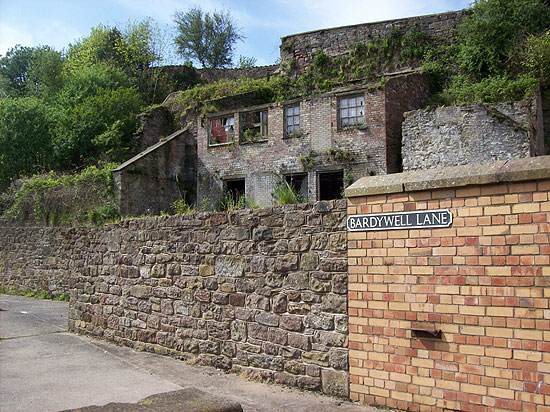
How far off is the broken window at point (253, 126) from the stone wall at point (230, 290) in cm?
943

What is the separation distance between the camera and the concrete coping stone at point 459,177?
4375 mm

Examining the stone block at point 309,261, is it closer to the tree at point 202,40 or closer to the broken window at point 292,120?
the broken window at point 292,120

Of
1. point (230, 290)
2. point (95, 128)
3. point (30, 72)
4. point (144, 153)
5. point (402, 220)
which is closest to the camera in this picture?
point (402, 220)

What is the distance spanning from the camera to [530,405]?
4273mm

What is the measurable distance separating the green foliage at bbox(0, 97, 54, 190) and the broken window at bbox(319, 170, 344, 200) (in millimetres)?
14163

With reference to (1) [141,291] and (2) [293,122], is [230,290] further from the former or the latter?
(2) [293,122]

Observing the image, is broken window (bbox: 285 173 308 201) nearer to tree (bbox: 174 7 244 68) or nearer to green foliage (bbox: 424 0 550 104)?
green foliage (bbox: 424 0 550 104)

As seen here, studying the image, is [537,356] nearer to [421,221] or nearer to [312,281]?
[421,221]

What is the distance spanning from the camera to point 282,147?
57.4 ft

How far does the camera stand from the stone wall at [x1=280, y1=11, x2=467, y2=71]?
21969 millimetres

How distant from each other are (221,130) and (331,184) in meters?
5.32

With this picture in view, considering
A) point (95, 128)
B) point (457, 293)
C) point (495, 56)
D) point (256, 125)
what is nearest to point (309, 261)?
point (457, 293)

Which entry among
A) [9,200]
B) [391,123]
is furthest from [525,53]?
[9,200]

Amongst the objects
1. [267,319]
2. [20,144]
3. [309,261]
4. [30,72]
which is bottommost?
[267,319]
